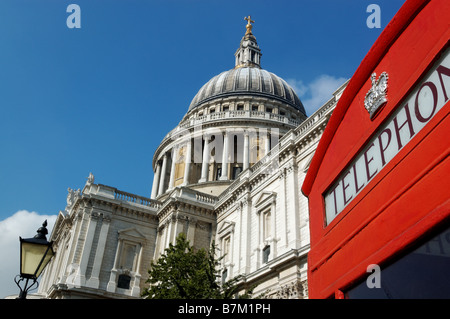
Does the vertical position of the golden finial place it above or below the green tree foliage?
above

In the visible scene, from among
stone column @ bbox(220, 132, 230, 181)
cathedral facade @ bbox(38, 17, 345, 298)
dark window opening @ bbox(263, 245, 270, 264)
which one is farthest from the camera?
stone column @ bbox(220, 132, 230, 181)

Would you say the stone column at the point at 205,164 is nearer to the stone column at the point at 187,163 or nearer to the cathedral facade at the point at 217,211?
the cathedral facade at the point at 217,211

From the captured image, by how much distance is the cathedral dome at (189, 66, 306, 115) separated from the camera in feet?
176

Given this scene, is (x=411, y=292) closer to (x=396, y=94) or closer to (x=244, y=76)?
(x=396, y=94)

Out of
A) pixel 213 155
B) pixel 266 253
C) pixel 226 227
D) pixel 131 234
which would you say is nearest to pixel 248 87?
pixel 213 155

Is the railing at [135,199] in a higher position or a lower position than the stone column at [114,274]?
higher

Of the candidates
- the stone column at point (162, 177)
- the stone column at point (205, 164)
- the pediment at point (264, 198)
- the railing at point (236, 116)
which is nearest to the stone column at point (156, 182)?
the stone column at point (162, 177)

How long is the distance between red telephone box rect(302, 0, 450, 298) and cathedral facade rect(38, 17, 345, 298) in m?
16.7

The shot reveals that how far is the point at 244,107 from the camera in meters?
51.3

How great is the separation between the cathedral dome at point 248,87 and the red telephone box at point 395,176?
48.6m

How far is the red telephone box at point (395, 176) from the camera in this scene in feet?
10.6

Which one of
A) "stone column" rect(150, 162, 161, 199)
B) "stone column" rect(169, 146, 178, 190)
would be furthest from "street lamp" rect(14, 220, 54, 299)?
"stone column" rect(150, 162, 161, 199)

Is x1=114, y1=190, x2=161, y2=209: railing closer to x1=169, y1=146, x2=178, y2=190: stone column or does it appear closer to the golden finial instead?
x1=169, y1=146, x2=178, y2=190: stone column
